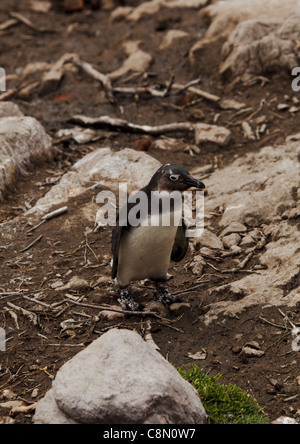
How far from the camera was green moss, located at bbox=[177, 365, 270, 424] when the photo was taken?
4102 millimetres

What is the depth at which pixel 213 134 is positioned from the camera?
8555 mm

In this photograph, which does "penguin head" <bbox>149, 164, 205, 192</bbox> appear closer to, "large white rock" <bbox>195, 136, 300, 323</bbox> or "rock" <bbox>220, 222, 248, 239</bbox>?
"large white rock" <bbox>195, 136, 300, 323</bbox>

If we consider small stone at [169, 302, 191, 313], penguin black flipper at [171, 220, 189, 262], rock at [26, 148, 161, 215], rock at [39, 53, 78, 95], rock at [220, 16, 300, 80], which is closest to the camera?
small stone at [169, 302, 191, 313]

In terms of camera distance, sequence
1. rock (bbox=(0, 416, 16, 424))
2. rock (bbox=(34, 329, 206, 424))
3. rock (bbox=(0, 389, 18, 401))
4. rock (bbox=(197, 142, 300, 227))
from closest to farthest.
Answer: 1. rock (bbox=(34, 329, 206, 424))
2. rock (bbox=(0, 416, 16, 424))
3. rock (bbox=(0, 389, 18, 401))
4. rock (bbox=(197, 142, 300, 227))

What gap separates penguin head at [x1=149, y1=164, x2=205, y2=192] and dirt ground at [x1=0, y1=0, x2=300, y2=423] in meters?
1.11

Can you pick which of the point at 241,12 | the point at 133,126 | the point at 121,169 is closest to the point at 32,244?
the point at 121,169

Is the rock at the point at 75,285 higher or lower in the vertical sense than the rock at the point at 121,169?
lower

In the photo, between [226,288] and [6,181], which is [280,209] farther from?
[6,181]

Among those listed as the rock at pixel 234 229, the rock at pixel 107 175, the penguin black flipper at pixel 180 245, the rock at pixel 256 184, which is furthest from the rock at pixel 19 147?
the rock at pixel 234 229

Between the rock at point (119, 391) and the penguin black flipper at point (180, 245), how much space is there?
2.07 meters

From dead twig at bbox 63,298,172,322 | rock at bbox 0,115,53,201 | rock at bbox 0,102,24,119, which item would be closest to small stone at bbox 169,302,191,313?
dead twig at bbox 63,298,172,322

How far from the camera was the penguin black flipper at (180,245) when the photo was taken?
19.2 ft

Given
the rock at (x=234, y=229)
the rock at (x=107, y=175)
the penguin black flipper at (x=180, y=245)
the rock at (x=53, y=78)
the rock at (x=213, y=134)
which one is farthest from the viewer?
the rock at (x=53, y=78)

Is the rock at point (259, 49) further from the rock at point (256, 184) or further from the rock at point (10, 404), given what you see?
the rock at point (10, 404)
